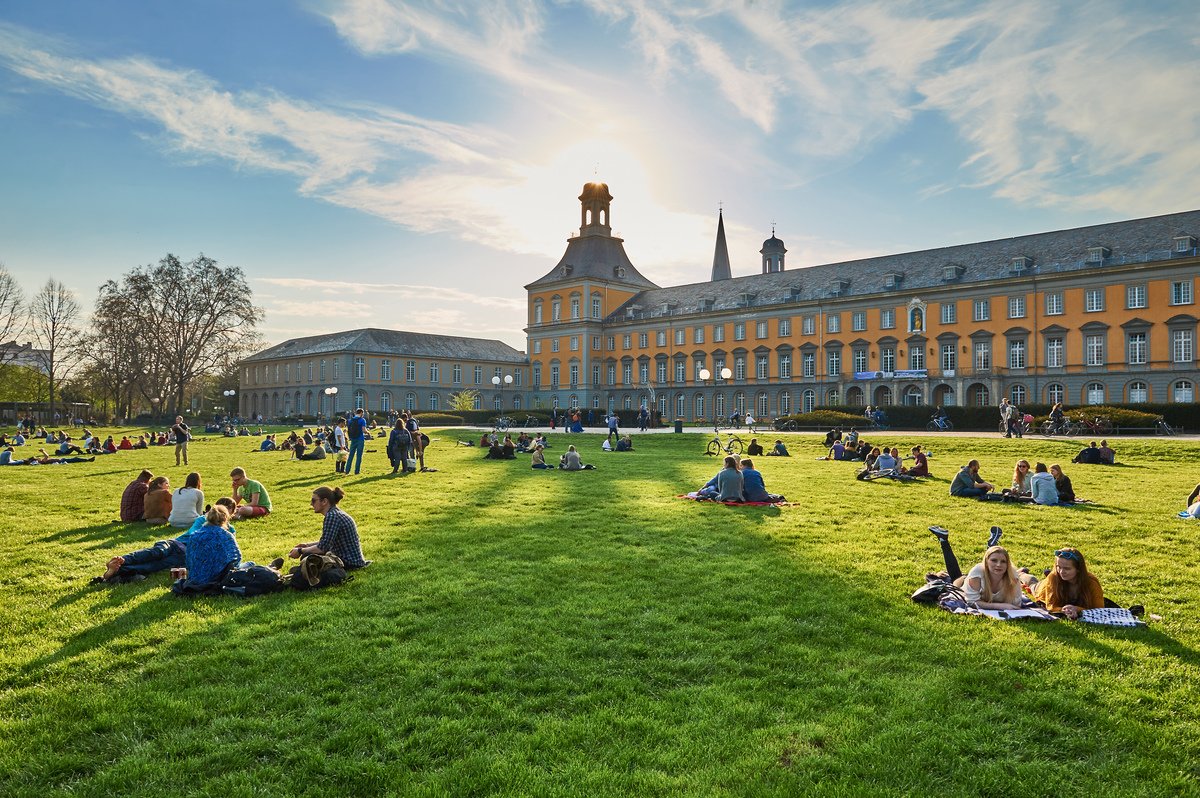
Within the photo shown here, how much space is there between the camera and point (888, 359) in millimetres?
58875

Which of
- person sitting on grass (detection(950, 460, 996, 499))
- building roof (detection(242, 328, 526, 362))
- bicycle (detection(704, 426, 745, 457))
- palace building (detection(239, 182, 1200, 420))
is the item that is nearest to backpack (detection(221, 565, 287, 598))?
person sitting on grass (detection(950, 460, 996, 499))

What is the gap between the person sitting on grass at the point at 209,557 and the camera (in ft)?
26.2

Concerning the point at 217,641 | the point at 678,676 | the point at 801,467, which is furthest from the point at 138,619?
the point at 801,467

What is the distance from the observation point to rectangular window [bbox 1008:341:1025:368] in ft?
173

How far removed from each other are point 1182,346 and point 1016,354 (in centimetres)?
922

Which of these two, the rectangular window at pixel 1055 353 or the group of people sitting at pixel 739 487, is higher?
the rectangular window at pixel 1055 353

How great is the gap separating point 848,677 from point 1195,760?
6.77 ft

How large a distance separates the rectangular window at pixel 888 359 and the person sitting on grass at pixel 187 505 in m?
54.4

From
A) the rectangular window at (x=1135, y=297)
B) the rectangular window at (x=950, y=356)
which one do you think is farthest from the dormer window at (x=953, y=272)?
Answer: the rectangular window at (x=1135, y=297)

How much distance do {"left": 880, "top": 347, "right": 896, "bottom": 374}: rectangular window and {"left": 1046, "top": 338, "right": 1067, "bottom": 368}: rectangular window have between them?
34.2ft

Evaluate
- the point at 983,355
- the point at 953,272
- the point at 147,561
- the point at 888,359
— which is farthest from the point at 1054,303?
the point at 147,561

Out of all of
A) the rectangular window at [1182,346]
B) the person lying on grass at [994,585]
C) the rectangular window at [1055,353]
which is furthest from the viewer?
the rectangular window at [1055,353]

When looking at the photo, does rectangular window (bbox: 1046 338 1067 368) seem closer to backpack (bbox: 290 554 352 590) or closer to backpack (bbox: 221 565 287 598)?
backpack (bbox: 290 554 352 590)

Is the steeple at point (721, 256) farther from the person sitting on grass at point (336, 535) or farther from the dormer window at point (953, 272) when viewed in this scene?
A: the person sitting on grass at point (336, 535)
